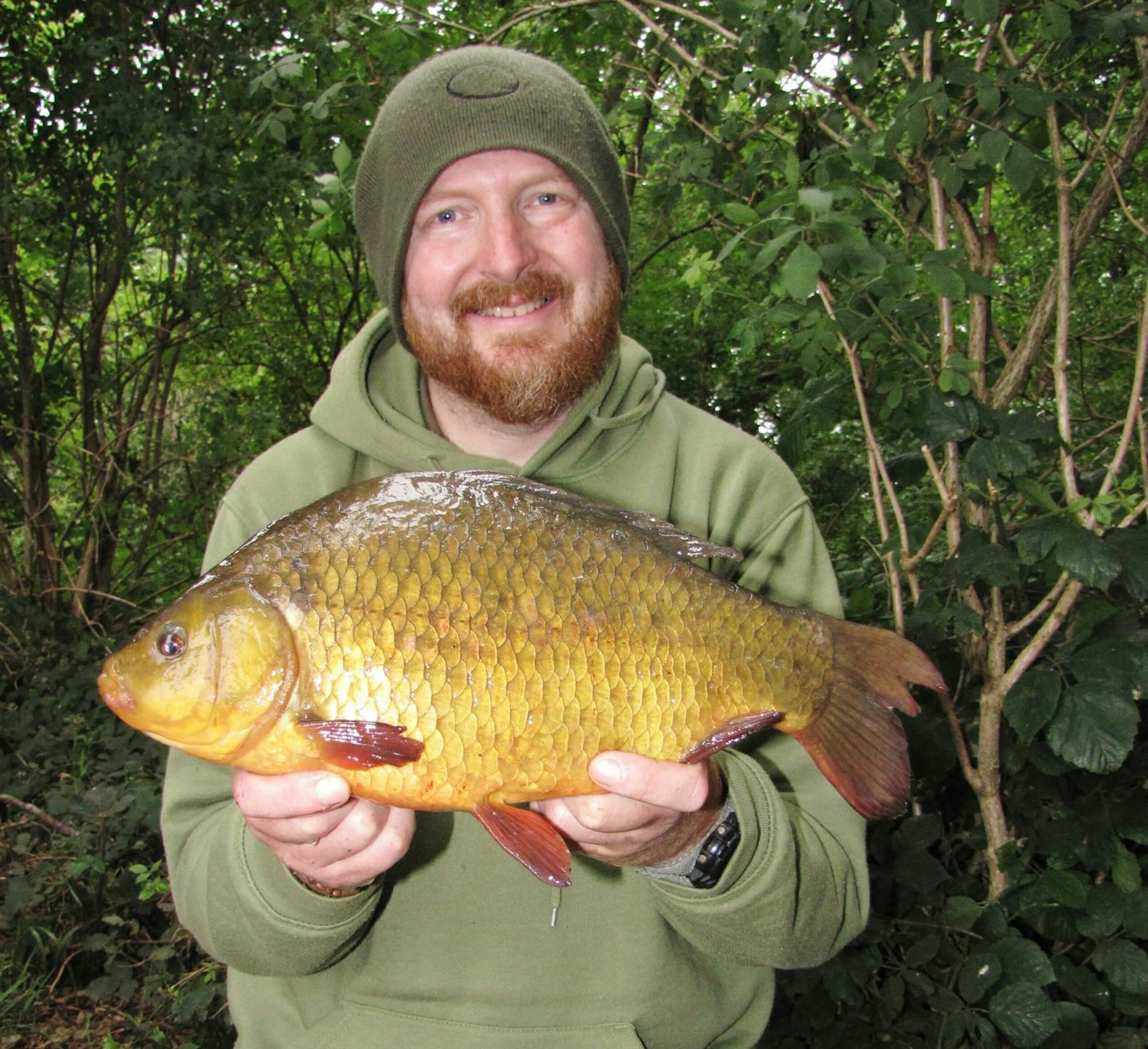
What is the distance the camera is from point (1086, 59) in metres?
2.55

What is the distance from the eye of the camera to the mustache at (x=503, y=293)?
4.82ft

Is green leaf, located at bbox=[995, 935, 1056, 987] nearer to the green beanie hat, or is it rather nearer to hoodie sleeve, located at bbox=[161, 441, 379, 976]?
hoodie sleeve, located at bbox=[161, 441, 379, 976]

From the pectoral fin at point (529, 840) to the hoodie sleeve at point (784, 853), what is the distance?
27 cm

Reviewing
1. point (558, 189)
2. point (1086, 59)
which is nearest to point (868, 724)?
point (558, 189)

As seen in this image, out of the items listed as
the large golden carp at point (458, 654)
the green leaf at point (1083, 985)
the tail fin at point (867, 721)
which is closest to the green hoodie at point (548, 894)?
the tail fin at point (867, 721)

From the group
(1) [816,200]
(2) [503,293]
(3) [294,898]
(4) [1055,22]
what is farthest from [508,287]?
(4) [1055,22]

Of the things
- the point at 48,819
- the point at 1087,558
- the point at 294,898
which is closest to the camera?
the point at 294,898

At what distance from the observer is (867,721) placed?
3.70 feet

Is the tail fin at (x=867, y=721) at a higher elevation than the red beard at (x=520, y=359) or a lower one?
lower

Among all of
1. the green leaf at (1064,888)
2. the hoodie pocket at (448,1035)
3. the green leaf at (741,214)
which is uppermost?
the green leaf at (741,214)

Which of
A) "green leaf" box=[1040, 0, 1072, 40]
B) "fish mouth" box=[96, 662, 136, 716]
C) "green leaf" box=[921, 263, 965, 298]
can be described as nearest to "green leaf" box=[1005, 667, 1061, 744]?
"green leaf" box=[921, 263, 965, 298]

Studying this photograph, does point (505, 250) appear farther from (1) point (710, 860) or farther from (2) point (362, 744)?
(1) point (710, 860)

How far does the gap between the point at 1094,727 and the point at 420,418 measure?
1.31 metres

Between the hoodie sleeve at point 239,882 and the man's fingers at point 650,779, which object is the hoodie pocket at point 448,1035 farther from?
the man's fingers at point 650,779
